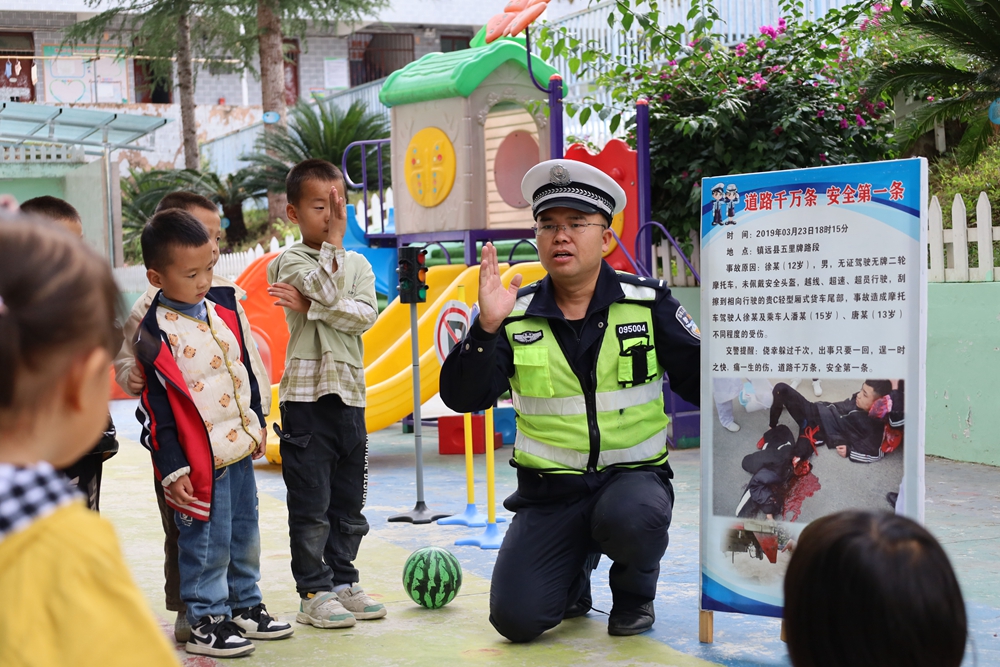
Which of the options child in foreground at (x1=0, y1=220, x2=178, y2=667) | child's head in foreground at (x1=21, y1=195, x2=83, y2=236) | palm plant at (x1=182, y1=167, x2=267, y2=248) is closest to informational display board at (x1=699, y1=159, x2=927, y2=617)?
child's head in foreground at (x1=21, y1=195, x2=83, y2=236)

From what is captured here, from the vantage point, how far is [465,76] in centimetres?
1002

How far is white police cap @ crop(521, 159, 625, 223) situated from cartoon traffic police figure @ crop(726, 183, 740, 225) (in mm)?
444

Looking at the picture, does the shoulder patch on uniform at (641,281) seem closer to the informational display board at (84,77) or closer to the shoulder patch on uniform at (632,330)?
the shoulder patch on uniform at (632,330)

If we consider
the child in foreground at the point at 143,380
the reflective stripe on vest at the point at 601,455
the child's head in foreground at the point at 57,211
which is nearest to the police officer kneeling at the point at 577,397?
the reflective stripe on vest at the point at 601,455

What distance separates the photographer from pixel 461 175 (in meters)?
10.2

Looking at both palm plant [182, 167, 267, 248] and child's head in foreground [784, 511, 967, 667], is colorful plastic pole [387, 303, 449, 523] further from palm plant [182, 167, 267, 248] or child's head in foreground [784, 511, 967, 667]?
palm plant [182, 167, 267, 248]

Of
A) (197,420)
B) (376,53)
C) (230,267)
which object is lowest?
(197,420)

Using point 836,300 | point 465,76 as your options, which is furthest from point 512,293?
point 465,76

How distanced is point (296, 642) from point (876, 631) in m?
2.96

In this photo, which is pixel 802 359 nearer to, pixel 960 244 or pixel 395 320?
pixel 960 244

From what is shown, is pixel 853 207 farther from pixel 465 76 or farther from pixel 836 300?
pixel 465 76

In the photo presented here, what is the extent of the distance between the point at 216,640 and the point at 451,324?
292cm

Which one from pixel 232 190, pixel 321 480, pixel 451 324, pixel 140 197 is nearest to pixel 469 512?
pixel 451 324

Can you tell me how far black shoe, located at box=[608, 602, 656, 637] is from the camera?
3945 mm
